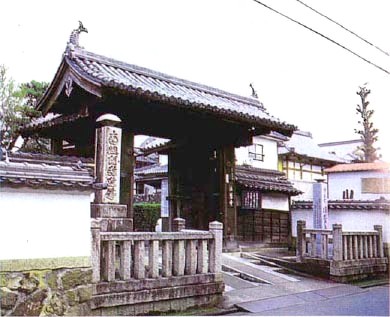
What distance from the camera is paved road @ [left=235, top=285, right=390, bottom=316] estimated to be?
21.4 feet

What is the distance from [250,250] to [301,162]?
16359 mm

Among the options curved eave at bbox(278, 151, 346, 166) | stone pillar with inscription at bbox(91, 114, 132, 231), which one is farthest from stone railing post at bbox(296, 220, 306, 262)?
curved eave at bbox(278, 151, 346, 166)

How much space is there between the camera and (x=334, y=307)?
7.06 m

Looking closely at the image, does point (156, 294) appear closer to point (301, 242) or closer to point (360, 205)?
point (301, 242)

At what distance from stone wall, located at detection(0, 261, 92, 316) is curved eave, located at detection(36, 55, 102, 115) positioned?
3700mm

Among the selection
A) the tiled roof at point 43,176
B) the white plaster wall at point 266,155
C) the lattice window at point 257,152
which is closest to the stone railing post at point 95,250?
the tiled roof at point 43,176

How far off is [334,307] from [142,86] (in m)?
5.41

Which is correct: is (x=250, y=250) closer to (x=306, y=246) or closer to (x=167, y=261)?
(x=306, y=246)

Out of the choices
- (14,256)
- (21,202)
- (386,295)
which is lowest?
(386,295)

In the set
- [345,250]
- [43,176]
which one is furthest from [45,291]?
[345,250]

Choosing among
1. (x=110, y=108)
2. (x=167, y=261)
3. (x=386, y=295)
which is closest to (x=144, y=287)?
(x=167, y=261)

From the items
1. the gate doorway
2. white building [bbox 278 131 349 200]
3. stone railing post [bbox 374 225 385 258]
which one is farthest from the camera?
white building [bbox 278 131 349 200]

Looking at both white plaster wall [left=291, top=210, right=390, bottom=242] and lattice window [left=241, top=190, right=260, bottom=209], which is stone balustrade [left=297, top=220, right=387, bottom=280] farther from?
lattice window [left=241, top=190, right=260, bottom=209]

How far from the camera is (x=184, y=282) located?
255 inches
